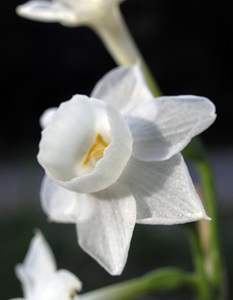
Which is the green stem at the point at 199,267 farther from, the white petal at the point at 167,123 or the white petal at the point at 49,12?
the white petal at the point at 49,12

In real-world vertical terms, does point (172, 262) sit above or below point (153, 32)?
below

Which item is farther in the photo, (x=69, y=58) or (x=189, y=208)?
(x=69, y=58)

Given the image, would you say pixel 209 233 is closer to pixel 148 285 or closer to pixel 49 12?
pixel 148 285

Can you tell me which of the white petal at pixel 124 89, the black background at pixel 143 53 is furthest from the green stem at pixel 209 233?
the black background at pixel 143 53

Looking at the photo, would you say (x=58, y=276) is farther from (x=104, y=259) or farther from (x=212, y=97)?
(x=212, y=97)

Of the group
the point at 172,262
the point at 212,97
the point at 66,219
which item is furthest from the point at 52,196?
the point at 212,97

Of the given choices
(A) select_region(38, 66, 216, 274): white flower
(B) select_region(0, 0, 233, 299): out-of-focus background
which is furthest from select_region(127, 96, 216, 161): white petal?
(B) select_region(0, 0, 233, 299): out-of-focus background

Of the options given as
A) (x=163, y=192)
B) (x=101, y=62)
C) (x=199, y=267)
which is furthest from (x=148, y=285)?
(x=101, y=62)
